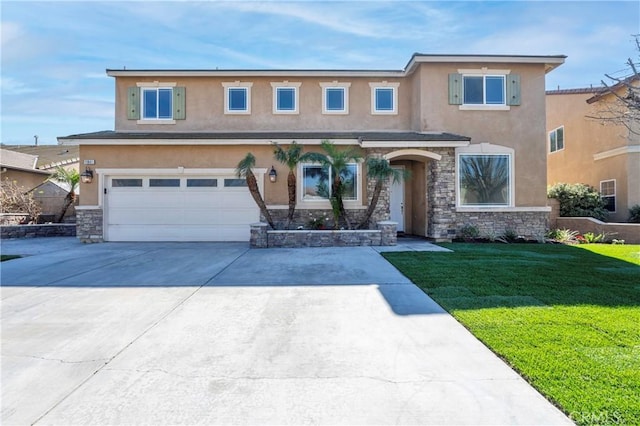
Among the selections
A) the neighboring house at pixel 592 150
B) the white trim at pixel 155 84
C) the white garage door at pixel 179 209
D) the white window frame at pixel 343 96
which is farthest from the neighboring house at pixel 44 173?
the neighboring house at pixel 592 150

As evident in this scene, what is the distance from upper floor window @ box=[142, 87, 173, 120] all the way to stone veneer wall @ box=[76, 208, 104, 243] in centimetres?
425

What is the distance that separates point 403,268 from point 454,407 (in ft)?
16.9

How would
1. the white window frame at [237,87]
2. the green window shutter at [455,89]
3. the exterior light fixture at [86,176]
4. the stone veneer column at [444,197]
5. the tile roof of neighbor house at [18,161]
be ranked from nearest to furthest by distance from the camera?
the stone veneer column at [444,197]
the exterior light fixture at [86,176]
the green window shutter at [455,89]
the white window frame at [237,87]
the tile roof of neighbor house at [18,161]

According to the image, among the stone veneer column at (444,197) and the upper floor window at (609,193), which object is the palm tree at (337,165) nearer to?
the stone veneer column at (444,197)

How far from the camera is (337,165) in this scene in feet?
39.3

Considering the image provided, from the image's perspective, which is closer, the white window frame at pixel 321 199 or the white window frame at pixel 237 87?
the white window frame at pixel 321 199

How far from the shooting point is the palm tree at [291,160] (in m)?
11.9

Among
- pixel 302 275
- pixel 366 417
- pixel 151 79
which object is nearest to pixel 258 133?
pixel 151 79

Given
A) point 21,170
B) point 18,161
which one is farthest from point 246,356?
point 18,161

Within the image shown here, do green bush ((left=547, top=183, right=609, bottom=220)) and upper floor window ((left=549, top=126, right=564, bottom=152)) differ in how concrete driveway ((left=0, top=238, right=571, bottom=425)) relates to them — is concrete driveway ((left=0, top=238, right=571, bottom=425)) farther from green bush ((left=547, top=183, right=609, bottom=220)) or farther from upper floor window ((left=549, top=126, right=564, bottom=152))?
upper floor window ((left=549, top=126, right=564, bottom=152))

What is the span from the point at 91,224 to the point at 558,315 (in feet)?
46.6

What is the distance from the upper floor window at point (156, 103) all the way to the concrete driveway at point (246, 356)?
9147mm

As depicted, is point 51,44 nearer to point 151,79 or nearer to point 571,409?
point 151,79

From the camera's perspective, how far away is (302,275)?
25.5 ft
